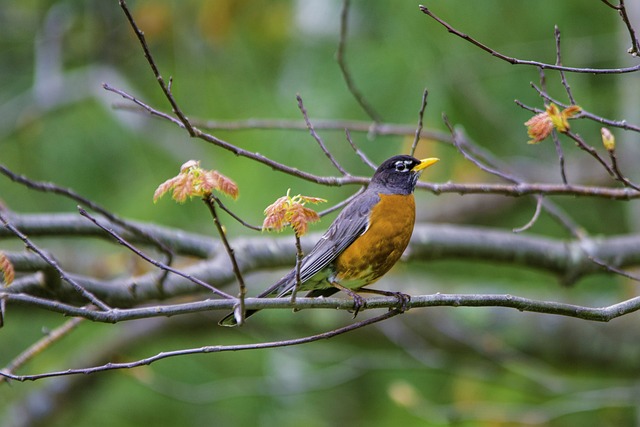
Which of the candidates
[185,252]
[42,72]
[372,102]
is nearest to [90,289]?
[185,252]

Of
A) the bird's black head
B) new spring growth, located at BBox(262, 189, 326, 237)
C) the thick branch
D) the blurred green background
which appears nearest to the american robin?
the bird's black head

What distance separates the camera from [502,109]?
6016mm

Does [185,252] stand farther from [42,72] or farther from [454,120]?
[42,72]

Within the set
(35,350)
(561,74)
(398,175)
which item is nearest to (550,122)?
(561,74)

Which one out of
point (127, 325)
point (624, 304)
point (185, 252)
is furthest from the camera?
point (127, 325)

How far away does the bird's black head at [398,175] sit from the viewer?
3391 mm

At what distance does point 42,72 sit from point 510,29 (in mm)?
3933

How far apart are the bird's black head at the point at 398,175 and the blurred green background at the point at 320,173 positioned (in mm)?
1319

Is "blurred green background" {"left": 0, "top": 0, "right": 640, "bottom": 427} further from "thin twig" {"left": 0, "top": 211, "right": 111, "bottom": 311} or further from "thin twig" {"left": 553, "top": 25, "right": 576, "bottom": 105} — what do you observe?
"thin twig" {"left": 553, "top": 25, "right": 576, "bottom": 105}

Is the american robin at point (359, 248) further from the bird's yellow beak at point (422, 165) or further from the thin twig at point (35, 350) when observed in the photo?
the thin twig at point (35, 350)

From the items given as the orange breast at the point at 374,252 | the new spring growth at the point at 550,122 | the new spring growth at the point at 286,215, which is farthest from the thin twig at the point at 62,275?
the new spring growth at the point at 550,122

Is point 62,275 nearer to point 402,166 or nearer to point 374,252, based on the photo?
point 374,252

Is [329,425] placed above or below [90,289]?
above

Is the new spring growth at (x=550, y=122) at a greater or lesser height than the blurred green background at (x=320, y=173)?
lesser
